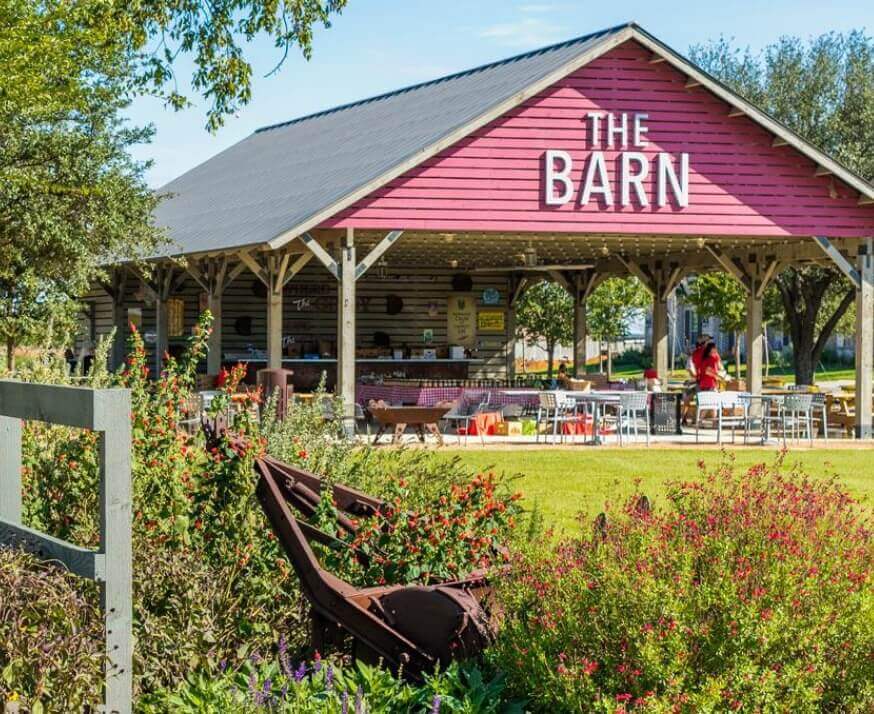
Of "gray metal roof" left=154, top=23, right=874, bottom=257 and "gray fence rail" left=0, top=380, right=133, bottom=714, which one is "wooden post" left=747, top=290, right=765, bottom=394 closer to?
"gray metal roof" left=154, top=23, right=874, bottom=257

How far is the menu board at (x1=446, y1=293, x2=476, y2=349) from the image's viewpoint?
3189 cm

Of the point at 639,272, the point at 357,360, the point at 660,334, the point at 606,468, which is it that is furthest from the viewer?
the point at 357,360

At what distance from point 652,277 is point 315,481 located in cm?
2278

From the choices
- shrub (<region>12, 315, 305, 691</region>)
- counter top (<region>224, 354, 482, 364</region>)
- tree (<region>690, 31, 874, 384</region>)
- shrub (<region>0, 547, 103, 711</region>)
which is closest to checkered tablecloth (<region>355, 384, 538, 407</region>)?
counter top (<region>224, 354, 482, 364</region>)

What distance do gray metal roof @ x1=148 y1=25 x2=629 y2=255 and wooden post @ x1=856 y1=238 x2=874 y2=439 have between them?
18.2 ft

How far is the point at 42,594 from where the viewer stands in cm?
476

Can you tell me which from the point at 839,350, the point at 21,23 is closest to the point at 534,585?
the point at 21,23

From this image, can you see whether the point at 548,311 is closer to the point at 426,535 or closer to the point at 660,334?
the point at 660,334

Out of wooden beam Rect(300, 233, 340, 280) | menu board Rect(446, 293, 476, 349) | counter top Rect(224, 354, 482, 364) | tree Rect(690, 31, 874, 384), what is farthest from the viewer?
tree Rect(690, 31, 874, 384)

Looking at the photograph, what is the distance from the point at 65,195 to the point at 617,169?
26.5 feet

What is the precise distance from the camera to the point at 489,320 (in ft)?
106

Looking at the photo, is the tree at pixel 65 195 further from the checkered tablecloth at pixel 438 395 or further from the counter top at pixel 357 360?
the counter top at pixel 357 360

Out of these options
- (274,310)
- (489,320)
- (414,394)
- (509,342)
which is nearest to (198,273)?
(274,310)

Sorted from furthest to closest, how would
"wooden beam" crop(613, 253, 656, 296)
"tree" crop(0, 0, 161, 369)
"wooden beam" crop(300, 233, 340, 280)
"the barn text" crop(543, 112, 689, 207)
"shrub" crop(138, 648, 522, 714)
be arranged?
"wooden beam" crop(613, 253, 656, 296)
"the barn text" crop(543, 112, 689, 207)
"wooden beam" crop(300, 233, 340, 280)
"tree" crop(0, 0, 161, 369)
"shrub" crop(138, 648, 522, 714)
